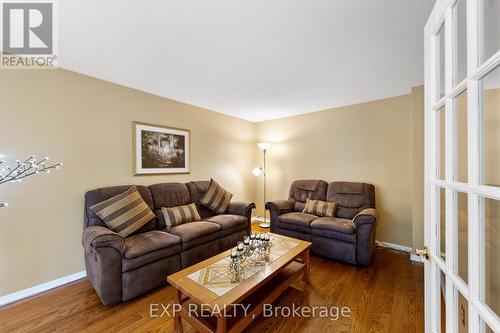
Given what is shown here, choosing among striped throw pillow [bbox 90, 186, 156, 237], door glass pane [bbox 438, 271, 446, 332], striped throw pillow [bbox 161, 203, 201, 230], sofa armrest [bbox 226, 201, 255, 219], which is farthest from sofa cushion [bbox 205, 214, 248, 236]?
door glass pane [bbox 438, 271, 446, 332]

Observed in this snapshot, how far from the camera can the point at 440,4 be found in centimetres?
89

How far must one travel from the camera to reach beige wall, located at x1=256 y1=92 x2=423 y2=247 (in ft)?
9.87

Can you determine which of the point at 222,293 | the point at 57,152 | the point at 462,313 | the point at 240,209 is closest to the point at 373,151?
the point at 240,209

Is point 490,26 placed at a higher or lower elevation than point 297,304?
higher

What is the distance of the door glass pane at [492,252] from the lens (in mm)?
630

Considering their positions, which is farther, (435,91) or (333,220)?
(333,220)

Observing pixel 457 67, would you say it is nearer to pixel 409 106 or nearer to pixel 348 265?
pixel 348 265

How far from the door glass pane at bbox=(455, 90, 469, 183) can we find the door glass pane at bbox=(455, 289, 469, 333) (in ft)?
1.41

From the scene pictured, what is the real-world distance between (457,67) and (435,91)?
0.66 ft

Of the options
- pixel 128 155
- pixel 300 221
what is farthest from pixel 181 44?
pixel 300 221

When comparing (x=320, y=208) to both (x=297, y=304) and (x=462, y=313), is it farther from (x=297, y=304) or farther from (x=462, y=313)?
(x=462, y=313)

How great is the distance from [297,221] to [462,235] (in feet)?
7.66

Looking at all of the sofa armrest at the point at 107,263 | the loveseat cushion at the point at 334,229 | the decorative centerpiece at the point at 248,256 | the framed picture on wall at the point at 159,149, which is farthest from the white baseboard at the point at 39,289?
the loveseat cushion at the point at 334,229

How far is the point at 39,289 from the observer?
208 centimetres
